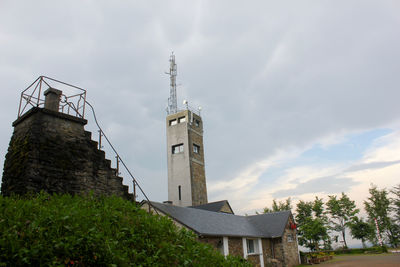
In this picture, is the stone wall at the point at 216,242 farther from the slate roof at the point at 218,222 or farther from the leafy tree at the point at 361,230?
the leafy tree at the point at 361,230

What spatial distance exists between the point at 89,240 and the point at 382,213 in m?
51.0

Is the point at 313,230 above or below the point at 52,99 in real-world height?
below

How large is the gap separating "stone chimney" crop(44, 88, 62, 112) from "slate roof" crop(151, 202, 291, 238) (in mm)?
7272

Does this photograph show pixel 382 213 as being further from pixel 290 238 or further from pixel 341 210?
pixel 290 238

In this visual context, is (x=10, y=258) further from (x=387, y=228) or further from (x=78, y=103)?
(x=387, y=228)

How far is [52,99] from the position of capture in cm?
1048

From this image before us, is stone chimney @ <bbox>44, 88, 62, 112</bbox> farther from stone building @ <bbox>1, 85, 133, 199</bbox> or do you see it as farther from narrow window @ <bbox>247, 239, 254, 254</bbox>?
narrow window @ <bbox>247, 239, 254, 254</bbox>

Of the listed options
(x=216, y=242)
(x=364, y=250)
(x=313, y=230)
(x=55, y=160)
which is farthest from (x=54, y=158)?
(x=364, y=250)

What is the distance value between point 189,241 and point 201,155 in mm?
27476

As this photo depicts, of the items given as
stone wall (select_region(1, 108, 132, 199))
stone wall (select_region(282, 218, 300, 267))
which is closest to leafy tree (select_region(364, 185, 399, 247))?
stone wall (select_region(282, 218, 300, 267))

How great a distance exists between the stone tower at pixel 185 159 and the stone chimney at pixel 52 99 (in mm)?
22088

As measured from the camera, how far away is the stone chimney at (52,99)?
10.4 m

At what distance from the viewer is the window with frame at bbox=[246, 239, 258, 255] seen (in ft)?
70.3

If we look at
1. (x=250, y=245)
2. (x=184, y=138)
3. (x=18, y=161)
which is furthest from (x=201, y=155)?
(x=18, y=161)
